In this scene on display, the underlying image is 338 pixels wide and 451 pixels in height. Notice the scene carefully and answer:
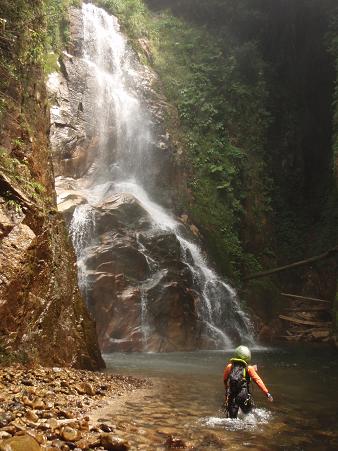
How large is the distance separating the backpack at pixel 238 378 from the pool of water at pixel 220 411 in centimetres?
41

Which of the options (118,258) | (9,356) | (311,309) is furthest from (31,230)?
(311,309)

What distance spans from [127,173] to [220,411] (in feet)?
46.0

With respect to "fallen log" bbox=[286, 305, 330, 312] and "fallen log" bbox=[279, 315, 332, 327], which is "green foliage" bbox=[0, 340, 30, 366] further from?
"fallen log" bbox=[286, 305, 330, 312]

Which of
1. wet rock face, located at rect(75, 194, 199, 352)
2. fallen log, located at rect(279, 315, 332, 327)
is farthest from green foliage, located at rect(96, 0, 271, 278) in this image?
wet rock face, located at rect(75, 194, 199, 352)

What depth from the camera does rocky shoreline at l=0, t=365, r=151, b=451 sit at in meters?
3.90

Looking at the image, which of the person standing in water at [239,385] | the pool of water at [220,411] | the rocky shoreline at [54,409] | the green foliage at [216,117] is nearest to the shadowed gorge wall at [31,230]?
the rocky shoreline at [54,409]

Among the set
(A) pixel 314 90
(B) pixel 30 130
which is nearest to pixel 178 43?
(A) pixel 314 90

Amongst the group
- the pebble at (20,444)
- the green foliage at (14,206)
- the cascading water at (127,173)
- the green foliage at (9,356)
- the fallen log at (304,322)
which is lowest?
the pebble at (20,444)

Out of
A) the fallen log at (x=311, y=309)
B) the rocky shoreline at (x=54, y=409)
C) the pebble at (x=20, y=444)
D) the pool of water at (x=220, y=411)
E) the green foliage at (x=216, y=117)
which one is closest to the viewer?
the pebble at (x=20, y=444)

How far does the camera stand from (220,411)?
20.1ft

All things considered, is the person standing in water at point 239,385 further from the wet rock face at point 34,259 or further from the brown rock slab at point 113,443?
the wet rock face at point 34,259

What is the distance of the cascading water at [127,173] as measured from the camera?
47.0ft

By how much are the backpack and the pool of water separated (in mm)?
406

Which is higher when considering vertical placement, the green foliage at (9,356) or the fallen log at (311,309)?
the fallen log at (311,309)
